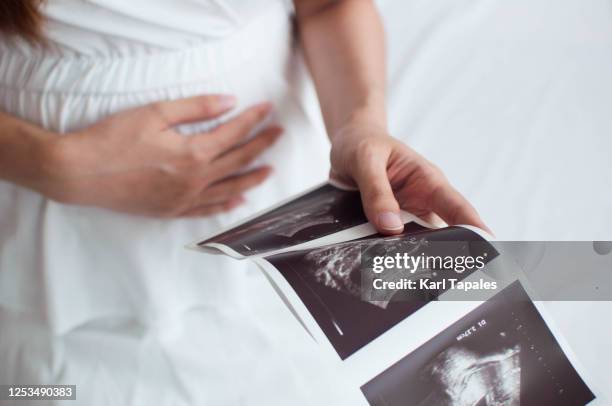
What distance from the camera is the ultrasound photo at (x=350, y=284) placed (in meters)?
0.47

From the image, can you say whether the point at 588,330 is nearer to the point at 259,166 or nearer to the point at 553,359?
the point at 553,359

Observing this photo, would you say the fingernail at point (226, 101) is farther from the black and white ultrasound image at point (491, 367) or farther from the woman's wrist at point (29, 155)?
the black and white ultrasound image at point (491, 367)

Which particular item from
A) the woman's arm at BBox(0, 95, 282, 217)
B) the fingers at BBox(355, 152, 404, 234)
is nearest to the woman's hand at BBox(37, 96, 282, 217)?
the woman's arm at BBox(0, 95, 282, 217)

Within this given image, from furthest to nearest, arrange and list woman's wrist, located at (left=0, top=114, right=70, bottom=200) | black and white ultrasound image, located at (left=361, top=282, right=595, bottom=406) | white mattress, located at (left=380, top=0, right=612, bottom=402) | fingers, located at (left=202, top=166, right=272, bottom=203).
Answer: white mattress, located at (left=380, top=0, right=612, bottom=402)
fingers, located at (left=202, top=166, right=272, bottom=203)
woman's wrist, located at (left=0, top=114, right=70, bottom=200)
black and white ultrasound image, located at (left=361, top=282, right=595, bottom=406)

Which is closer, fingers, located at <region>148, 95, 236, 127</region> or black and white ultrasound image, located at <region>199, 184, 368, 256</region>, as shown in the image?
black and white ultrasound image, located at <region>199, 184, 368, 256</region>

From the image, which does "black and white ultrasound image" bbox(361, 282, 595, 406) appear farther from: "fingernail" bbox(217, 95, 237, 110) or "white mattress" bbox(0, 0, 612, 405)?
"fingernail" bbox(217, 95, 237, 110)

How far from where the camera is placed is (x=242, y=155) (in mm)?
744

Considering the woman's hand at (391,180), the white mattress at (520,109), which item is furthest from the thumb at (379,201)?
the white mattress at (520,109)

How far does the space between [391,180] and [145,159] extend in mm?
297

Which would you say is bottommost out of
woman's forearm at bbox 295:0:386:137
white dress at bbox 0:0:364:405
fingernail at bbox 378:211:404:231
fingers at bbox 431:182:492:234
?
white dress at bbox 0:0:364:405

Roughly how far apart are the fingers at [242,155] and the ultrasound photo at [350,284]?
0.26m

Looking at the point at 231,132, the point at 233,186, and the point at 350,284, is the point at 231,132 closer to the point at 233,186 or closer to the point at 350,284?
the point at 233,186

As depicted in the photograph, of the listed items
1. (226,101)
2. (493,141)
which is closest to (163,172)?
(226,101)

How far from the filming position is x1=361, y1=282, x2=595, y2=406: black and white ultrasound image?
0.46m
